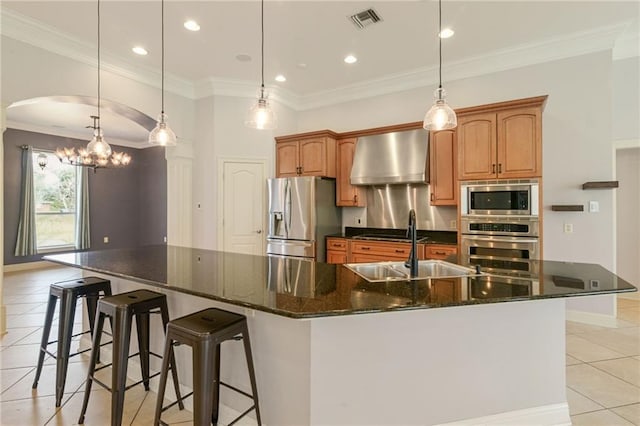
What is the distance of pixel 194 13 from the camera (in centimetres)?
306

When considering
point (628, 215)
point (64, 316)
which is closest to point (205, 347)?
point (64, 316)

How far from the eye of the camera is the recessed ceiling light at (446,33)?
3.35 meters

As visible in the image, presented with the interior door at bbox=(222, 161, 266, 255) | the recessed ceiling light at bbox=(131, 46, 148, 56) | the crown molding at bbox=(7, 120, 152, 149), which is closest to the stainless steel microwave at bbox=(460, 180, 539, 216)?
the interior door at bbox=(222, 161, 266, 255)

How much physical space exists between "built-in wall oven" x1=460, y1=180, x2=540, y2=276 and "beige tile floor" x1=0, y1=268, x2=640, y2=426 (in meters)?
0.96

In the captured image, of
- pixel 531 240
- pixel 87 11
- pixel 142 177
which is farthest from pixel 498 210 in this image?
pixel 142 177

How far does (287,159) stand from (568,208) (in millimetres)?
3653

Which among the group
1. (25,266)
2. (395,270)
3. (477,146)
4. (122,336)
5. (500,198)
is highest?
(477,146)

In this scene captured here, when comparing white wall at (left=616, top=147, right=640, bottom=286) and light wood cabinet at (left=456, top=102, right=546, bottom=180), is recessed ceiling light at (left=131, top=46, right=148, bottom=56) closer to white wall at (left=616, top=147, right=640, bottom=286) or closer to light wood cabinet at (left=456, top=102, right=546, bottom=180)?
light wood cabinet at (left=456, top=102, right=546, bottom=180)

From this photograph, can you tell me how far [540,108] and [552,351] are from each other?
8.62 feet

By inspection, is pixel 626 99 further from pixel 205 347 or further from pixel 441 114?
pixel 205 347

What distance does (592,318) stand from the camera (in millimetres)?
3520

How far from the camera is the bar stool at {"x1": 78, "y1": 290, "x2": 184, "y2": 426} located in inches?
70.9

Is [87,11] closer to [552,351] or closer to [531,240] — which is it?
[552,351]

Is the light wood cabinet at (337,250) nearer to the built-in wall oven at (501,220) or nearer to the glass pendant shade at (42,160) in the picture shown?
the built-in wall oven at (501,220)
